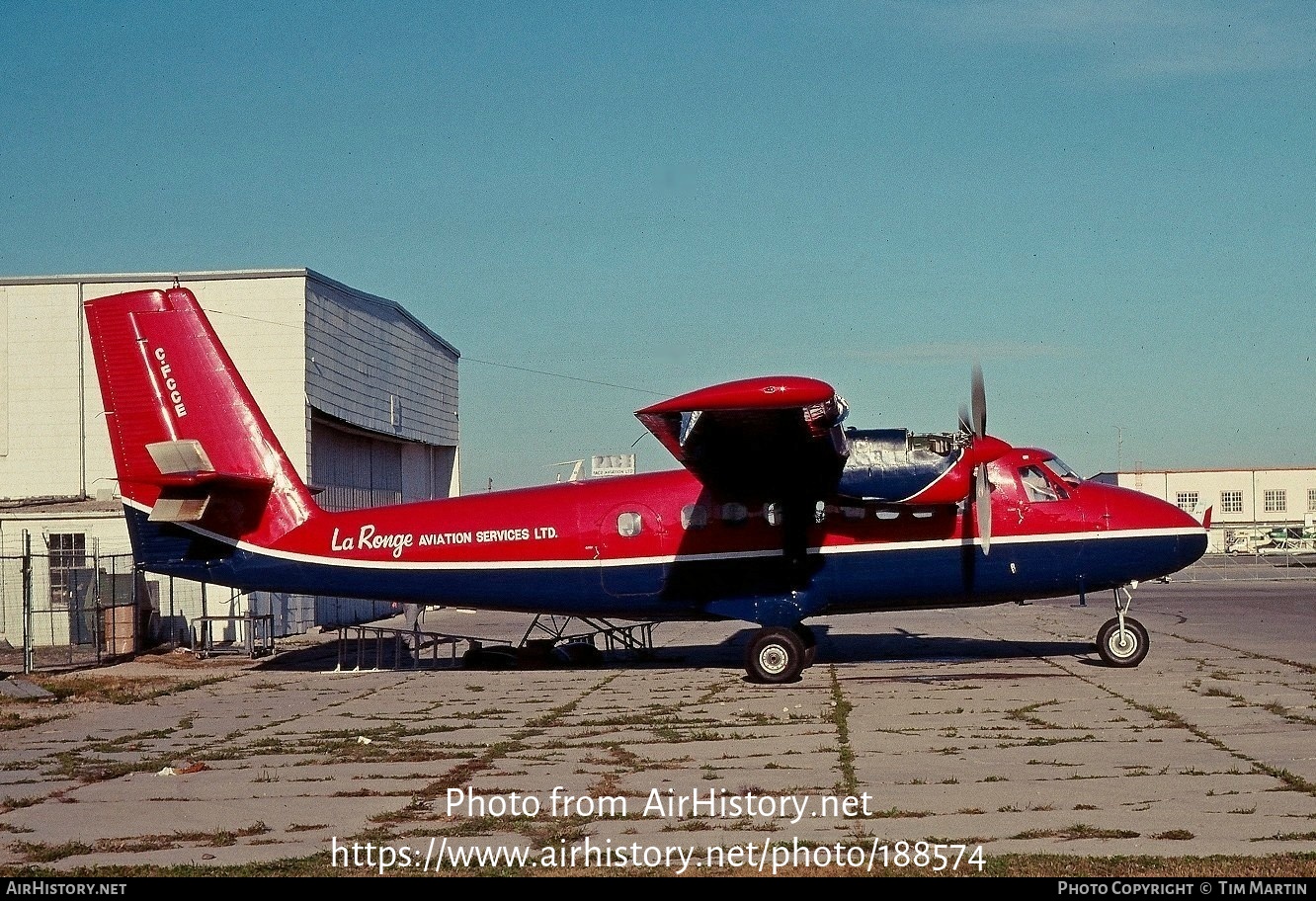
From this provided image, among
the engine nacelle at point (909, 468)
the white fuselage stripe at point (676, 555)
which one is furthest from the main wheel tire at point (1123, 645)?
the engine nacelle at point (909, 468)

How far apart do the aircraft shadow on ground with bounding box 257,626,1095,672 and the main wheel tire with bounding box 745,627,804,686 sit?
2.95m

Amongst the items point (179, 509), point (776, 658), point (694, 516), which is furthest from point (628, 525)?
point (179, 509)

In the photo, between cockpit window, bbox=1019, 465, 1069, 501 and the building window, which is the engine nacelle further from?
the building window

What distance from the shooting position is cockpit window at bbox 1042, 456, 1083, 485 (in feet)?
65.5

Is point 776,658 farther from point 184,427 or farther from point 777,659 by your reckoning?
point 184,427

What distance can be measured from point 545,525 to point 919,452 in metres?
5.84

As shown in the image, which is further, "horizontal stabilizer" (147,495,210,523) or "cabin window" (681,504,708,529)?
"horizontal stabilizer" (147,495,210,523)

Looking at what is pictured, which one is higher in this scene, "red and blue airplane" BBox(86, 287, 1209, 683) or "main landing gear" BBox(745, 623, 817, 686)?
"red and blue airplane" BBox(86, 287, 1209, 683)

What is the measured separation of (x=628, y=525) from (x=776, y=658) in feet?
10.2

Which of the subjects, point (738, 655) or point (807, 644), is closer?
point (807, 644)

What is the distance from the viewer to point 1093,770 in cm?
1138

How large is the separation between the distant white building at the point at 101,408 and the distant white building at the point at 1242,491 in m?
89.0

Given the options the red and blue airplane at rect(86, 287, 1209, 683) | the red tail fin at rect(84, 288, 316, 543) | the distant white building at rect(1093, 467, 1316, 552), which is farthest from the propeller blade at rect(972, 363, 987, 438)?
the distant white building at rect(1093, 467, 1316, 552)

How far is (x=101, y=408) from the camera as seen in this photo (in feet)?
105
